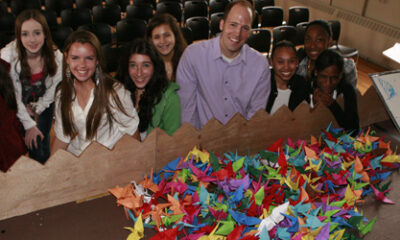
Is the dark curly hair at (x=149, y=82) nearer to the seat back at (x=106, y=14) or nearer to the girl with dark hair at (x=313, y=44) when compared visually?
the girl with dark hair at (x=313, y=44)

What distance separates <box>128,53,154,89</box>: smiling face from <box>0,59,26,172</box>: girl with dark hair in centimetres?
83

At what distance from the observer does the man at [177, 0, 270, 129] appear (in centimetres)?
228

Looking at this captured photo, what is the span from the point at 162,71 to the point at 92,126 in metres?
0.54

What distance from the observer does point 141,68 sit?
7.26 feet

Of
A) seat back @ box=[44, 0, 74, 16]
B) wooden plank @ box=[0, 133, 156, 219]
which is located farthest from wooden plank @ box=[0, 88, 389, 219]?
seat back @ box=[44, 0, 74, 16]

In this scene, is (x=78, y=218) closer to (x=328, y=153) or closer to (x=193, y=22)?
(x=328, y=153)

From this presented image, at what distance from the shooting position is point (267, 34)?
5.02 meters

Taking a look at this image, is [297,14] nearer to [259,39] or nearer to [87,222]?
[259,39]

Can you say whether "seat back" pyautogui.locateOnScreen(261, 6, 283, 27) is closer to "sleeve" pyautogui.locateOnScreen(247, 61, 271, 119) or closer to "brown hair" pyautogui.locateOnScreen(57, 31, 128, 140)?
"sleeve" pyautogui.locateOnScreen(247, 61, 271, 119)

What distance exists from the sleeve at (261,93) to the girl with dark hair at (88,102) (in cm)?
73

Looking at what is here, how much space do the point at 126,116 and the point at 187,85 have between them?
46cm

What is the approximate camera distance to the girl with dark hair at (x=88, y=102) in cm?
198

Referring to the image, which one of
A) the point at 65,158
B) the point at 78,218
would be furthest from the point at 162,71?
the point at 78,218

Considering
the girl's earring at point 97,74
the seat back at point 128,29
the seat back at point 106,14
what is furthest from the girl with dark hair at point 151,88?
the seat back at point 106,14
